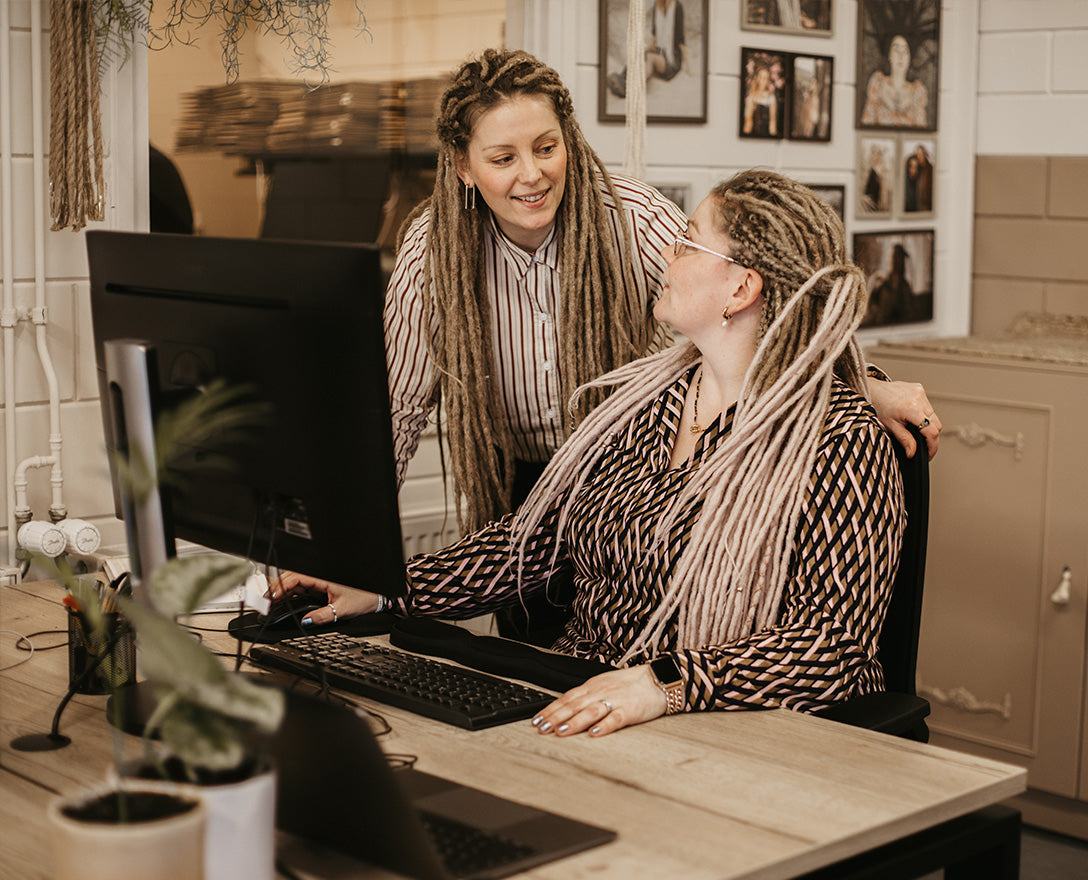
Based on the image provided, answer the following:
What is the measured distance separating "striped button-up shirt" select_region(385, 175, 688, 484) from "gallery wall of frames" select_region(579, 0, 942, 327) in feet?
2.53

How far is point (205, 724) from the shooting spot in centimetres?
98

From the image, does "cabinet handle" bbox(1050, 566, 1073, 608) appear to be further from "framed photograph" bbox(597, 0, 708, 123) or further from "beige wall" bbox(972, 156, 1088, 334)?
"framed photograph" bbox(597, 0, 708, 123)

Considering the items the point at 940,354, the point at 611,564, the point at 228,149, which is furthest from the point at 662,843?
the point at 940,354

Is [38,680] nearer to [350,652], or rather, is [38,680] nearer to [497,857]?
[350,652]

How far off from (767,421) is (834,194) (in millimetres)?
1999

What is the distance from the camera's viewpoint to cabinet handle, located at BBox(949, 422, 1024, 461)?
3.28 metres

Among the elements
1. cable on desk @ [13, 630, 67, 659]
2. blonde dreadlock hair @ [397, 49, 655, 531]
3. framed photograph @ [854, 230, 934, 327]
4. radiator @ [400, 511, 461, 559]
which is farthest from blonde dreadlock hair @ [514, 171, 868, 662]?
framed photograph @ [854, 230, 934, 327]

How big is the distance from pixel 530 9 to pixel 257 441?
188 centimetres

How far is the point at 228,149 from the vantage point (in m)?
2.72

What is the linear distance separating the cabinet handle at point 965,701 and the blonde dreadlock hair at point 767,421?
1734 mm

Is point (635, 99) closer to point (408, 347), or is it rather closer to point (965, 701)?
point (408, 347)

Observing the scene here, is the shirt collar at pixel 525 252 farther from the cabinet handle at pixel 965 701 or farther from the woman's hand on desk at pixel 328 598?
the cabinet handle at pixel 965 701

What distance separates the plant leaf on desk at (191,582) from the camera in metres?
1.01

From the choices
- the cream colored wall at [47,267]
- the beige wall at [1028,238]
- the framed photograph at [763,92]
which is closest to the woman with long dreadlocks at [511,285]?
the cream colored wall at [47,267]
